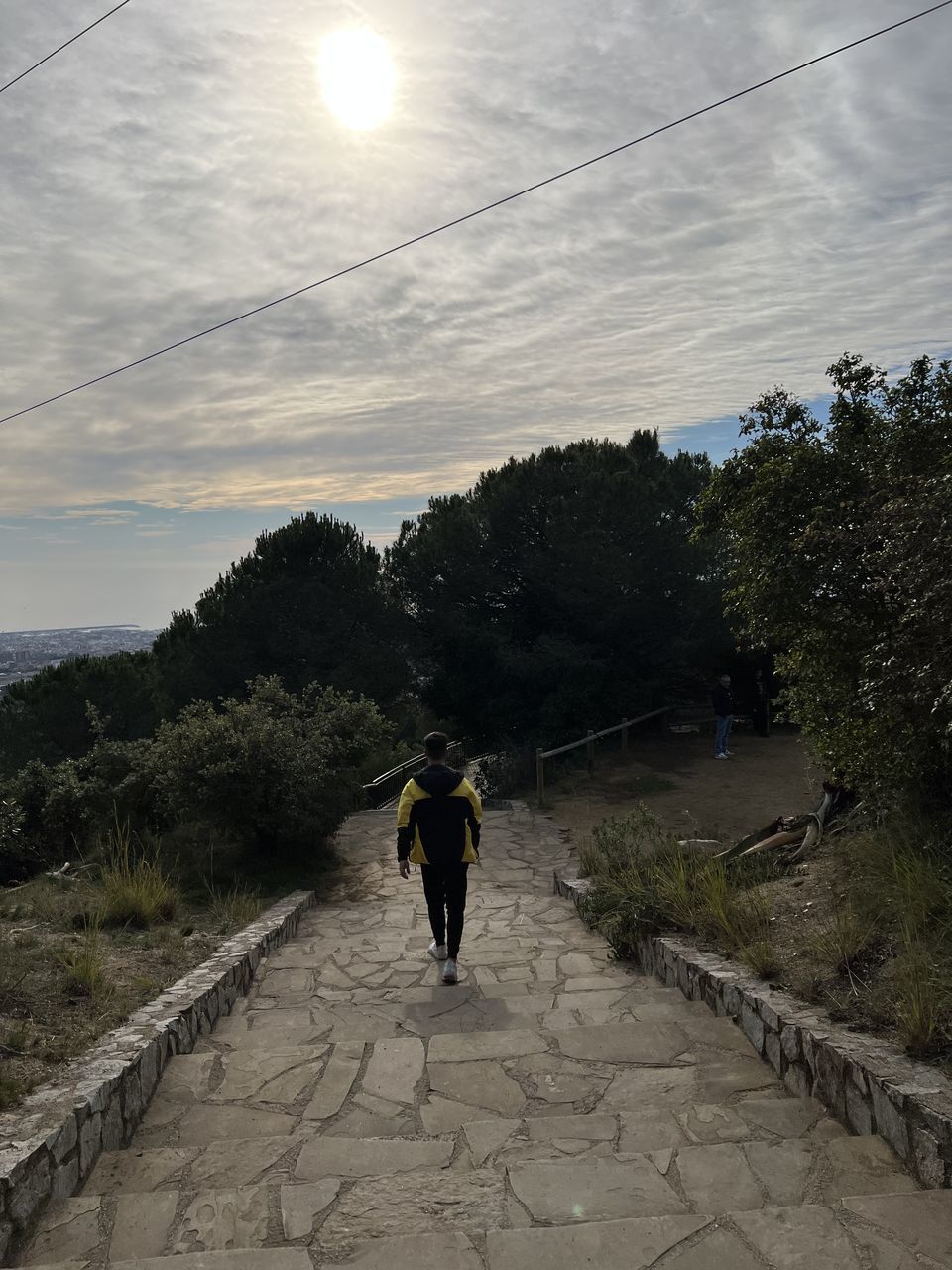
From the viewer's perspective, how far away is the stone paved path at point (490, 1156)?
238cm

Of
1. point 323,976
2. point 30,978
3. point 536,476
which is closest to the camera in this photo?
point 30,978

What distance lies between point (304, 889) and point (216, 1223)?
19.7 ft

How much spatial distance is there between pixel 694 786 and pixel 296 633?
35.7 ft

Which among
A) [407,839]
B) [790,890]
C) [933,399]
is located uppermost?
[933,399]

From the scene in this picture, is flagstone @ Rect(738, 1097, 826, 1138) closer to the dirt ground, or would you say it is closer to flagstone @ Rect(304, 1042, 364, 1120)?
flagstone @ Rect(304, 1042, 364, 1120)

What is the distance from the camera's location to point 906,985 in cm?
334

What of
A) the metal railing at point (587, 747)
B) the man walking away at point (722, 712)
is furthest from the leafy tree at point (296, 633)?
the man walking away at point (722, 712)

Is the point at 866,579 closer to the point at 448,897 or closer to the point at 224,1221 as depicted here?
the point at 448,897

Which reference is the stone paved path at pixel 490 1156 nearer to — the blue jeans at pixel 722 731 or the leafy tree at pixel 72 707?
the blue jeans at pixel 722 731

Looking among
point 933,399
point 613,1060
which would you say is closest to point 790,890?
point 613,1060

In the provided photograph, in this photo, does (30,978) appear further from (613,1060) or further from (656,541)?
(656,541)

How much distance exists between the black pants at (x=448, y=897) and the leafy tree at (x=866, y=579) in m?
2.69

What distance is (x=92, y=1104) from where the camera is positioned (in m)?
3.13

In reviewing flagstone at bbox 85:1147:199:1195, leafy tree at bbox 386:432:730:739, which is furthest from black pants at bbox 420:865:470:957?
leafy tree at bbox 386:432:730:739
